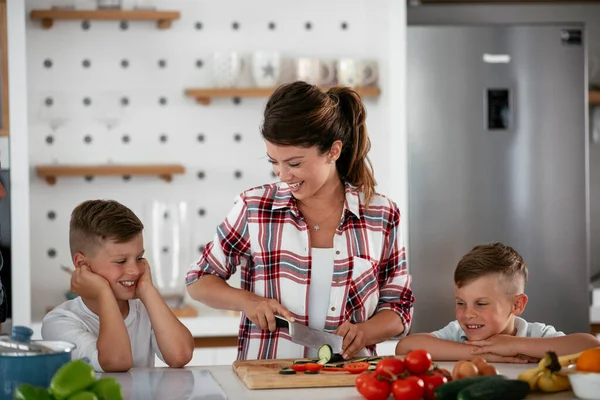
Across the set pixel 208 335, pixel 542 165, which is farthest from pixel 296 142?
pixel 542 165

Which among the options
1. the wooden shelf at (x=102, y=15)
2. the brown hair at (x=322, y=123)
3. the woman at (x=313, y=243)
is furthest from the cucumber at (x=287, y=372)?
the wooden shelf at (x=102, y=15)

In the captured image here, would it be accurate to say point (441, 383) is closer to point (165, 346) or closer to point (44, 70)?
point (165, 346)

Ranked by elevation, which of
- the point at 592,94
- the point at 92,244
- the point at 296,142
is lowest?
the point at 92,244

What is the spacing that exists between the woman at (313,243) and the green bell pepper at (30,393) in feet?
2.42

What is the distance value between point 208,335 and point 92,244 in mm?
1555

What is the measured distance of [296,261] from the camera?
2158 millimetres

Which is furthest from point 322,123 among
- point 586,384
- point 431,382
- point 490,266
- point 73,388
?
point 73,388

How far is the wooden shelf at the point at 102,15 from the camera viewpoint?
147 inches

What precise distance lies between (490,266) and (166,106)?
2.15m

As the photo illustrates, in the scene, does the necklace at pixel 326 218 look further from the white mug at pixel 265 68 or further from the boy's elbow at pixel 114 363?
the white mug at pixel 265 68

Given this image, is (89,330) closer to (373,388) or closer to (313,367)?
(313,367)

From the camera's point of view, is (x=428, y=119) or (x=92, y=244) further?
(x=428, y=119)

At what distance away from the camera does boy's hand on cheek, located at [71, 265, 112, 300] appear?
1.99m

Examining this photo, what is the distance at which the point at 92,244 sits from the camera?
81.1 inches
